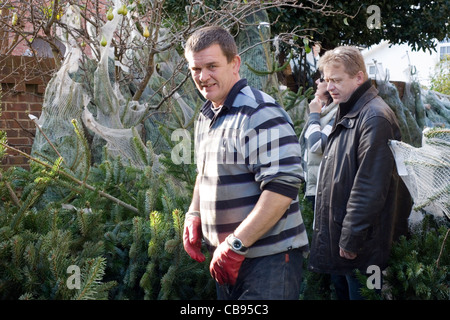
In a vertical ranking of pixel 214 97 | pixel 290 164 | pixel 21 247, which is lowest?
pixel 21 247

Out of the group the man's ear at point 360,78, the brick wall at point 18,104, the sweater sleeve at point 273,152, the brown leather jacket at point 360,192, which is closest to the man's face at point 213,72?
the sweater sleeve at point 273,152

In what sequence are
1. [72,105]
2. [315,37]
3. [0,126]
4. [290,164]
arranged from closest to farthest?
1. [290,164]
2. [72,105]
3. [0,126]
4. [315,37]

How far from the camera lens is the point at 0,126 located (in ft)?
20.8

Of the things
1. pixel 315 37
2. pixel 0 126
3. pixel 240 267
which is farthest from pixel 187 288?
pixel 315 37

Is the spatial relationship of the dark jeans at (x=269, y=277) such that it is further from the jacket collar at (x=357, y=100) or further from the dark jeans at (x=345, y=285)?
the jacket collar at (x=357, y=100)

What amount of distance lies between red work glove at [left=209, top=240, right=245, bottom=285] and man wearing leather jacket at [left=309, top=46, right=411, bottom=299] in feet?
3.01

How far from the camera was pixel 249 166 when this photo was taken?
2.10 m

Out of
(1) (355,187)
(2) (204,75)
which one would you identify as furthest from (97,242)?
(1) (355,187)

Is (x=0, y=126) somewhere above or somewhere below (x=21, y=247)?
above

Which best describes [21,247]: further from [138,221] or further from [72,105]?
[72,105]

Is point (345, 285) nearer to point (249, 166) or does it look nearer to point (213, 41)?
point (249, 166)

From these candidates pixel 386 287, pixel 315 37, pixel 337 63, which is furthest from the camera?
pixel 315 37

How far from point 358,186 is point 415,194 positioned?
0.92 feet

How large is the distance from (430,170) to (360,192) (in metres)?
0.37
